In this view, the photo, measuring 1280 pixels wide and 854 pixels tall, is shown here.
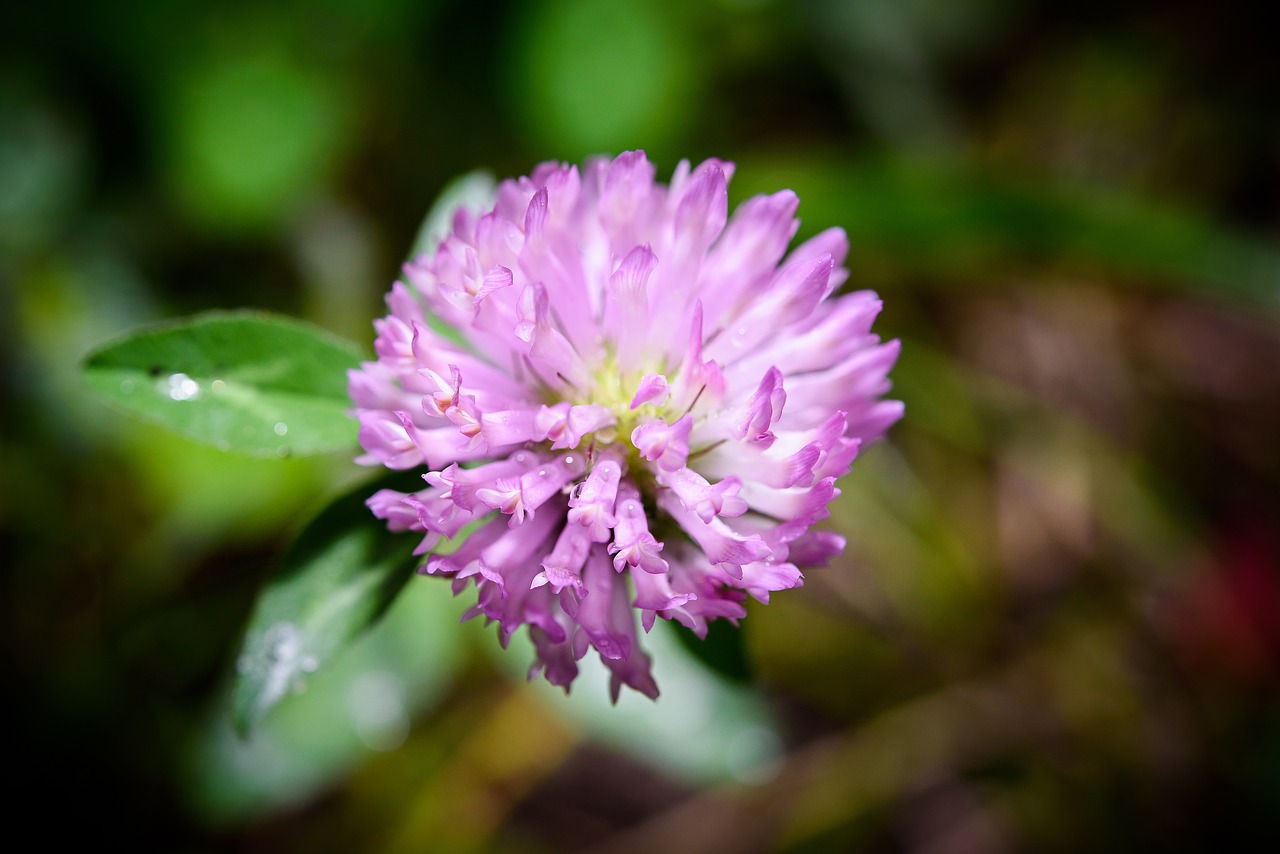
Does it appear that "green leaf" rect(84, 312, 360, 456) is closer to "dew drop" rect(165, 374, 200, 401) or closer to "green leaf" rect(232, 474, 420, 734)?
"dew drop" rect(165, 374, 200, 401)

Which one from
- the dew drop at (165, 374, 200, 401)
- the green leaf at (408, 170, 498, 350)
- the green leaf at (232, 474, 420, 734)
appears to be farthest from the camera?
the green leaf at (408, 170, 498, 350)

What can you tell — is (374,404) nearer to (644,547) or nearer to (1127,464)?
(644,547)

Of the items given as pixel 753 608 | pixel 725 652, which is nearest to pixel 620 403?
pixel 725 652

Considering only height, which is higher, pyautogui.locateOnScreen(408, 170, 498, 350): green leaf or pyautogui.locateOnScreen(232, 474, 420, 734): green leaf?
pyautogui.locateOnScreen(408, 170, 498, 350): green leaf

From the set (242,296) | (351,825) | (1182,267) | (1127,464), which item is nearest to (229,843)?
(351,825)

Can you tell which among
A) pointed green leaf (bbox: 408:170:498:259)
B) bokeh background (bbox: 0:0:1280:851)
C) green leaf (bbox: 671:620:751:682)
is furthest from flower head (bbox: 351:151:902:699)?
bokeh background (bbox: 0:0:1280:851)

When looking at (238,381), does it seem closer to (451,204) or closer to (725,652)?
(451,204)
